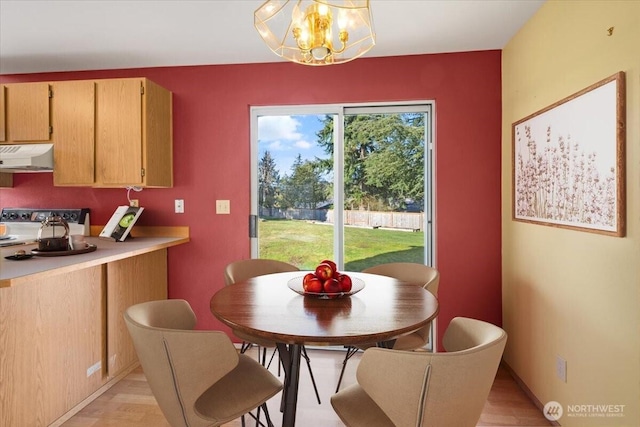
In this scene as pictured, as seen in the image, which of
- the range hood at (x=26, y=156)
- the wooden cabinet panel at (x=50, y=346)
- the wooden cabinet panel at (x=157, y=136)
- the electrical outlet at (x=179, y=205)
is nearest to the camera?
the wooden cabinet panel at (x=50, y=346)

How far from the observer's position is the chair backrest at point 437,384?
109 cm

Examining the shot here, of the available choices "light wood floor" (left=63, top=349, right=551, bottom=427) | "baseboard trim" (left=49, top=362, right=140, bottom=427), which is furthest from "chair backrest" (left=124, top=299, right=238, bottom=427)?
"baseboard trim" (left=49, top=362, right=140, bottom=427)

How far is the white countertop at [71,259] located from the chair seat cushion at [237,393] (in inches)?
41.3

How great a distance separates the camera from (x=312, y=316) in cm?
141

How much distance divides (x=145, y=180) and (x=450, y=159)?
236 cm

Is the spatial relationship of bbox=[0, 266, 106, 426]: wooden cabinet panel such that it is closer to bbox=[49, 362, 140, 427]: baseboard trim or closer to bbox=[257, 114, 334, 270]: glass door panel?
bbox=[49, 362, 140, 427]: baseboard trim

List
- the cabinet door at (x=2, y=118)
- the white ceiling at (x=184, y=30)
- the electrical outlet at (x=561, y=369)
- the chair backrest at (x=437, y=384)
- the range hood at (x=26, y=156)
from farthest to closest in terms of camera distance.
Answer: the cabinet door at (x=2, y=118)
the range hood at (x=26, y=156)
the white ceiling at (x=184, y=30)
the electrical outlet at (x=561, y=369)
the chair backrest at (x=437, y=384)

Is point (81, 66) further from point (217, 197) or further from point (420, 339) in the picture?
point (420, 339)

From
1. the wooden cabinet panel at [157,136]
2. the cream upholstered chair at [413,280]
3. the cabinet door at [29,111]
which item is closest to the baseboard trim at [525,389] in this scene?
the cream upholstered chair at [413,280]

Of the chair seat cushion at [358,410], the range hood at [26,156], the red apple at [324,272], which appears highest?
the range hood at [26,156]

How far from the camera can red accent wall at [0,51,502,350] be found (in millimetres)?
2867

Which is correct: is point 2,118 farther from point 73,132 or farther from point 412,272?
point 412,272

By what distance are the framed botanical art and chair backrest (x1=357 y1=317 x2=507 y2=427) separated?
0.92 meters

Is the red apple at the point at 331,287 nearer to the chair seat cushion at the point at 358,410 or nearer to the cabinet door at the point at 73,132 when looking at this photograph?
the chair seat cushion at the point at 358,410
